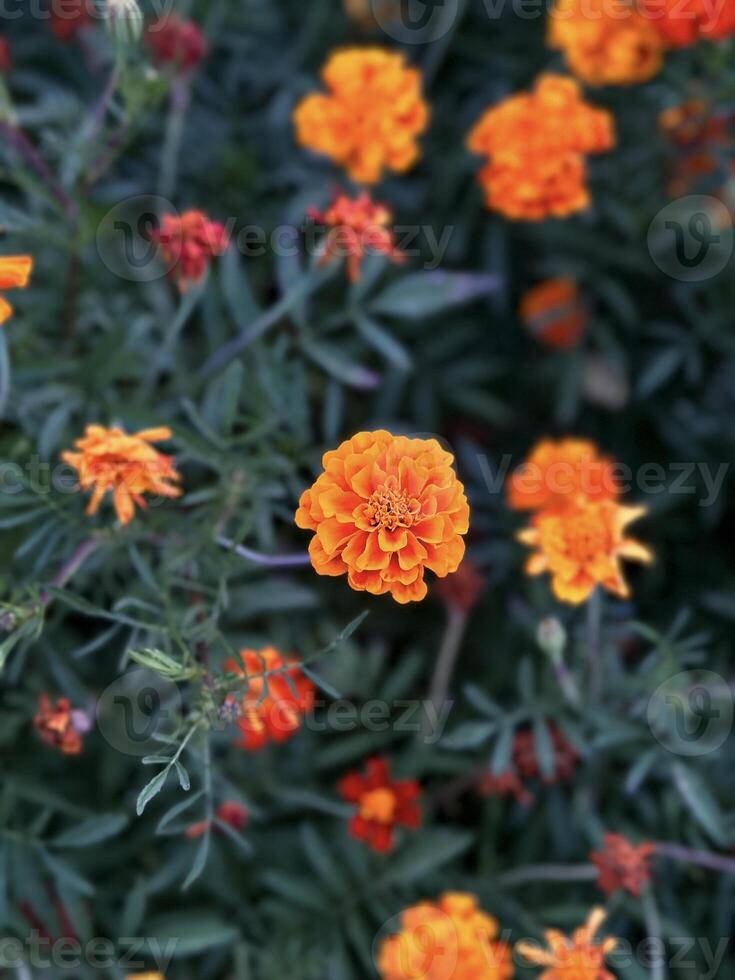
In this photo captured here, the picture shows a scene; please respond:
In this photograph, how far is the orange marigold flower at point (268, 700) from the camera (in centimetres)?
133

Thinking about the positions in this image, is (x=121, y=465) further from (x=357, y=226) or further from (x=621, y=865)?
(x=621, y=865)

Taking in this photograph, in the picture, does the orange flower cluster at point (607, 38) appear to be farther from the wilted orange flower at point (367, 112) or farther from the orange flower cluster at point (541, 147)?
the wilted orange flower at point (367, 112)

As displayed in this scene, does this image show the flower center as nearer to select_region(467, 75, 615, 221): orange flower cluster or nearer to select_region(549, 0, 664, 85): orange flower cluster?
select_region(467, 75, 615, 221): orange flower cluster

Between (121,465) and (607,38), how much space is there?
1.30 m

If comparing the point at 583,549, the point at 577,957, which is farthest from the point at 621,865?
the point at 583,549

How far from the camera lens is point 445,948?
5.12 feet

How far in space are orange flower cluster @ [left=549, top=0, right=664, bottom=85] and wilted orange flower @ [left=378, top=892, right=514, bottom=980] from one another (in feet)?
4.82

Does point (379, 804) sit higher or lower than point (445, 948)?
higher

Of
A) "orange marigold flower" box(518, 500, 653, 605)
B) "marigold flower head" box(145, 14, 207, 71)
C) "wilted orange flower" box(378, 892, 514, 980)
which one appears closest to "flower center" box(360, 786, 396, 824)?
"wilted orange flower" box(378, 892, 514, 980)

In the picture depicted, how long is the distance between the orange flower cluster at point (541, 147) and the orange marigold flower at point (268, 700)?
870 millimetres

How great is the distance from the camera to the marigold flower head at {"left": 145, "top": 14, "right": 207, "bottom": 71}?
1.85 meters

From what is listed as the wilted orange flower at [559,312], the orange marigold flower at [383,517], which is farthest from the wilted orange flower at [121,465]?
the wilted orange flower at [559,312]

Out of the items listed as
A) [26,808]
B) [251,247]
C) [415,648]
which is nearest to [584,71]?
[251,247]

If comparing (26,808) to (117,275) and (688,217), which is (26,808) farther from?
(688,217)
